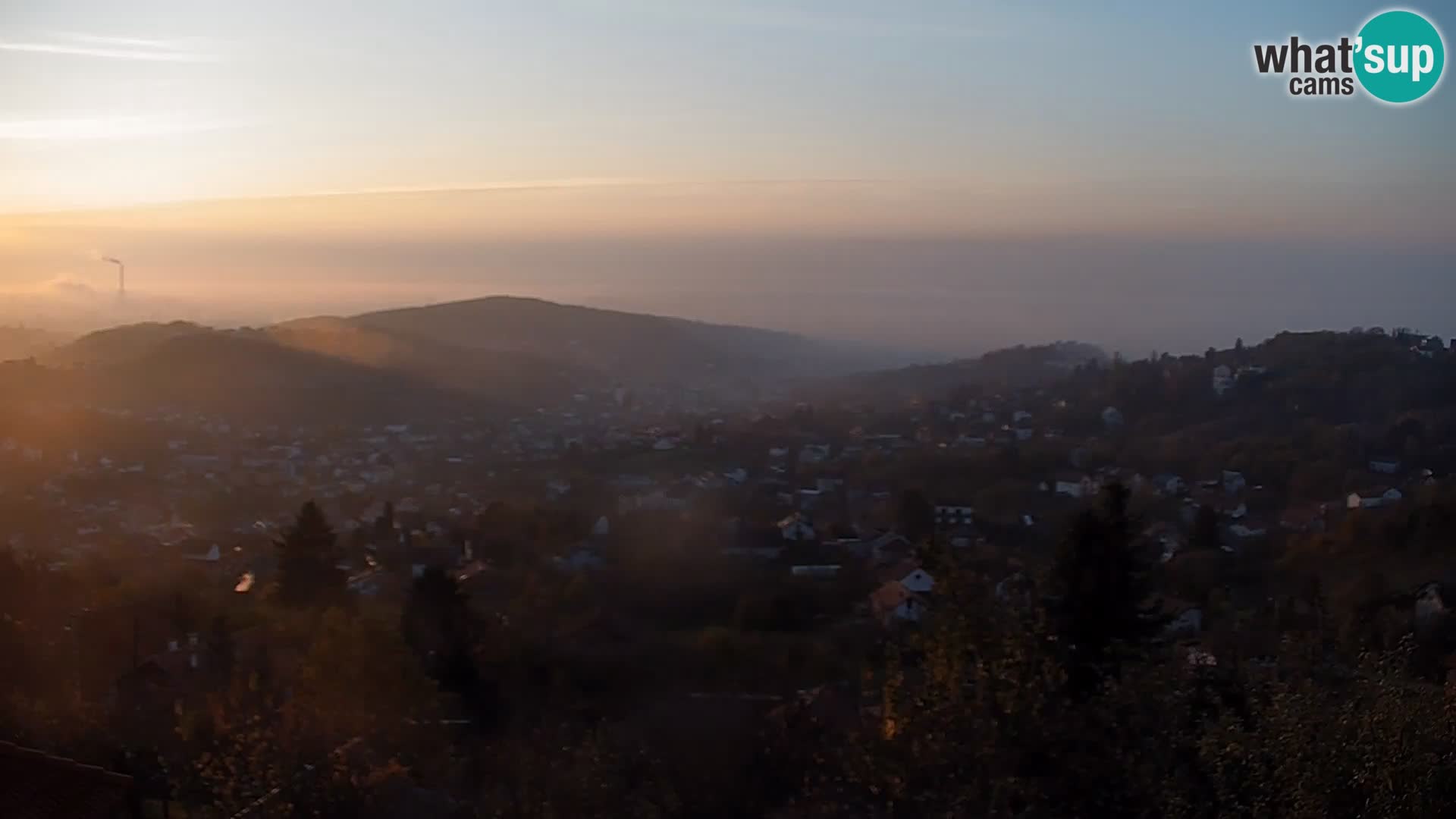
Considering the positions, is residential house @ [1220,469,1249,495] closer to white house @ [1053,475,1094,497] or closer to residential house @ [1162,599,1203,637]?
white house @ [1053,475,1094,497]

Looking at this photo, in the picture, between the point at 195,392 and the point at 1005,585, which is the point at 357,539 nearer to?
the point at 1005,585

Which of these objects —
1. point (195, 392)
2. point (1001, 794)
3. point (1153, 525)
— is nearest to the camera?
point (1001, 794)

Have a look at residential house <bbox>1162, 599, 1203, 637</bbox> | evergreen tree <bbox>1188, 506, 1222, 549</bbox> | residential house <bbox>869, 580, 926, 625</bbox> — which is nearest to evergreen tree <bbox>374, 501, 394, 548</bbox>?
residential house <bbox>869, 580, 926, 625</bbox>

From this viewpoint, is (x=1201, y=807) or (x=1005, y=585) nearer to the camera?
(x=1201, y=807)

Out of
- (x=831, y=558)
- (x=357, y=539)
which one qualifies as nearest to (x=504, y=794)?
(x=831, y=558)

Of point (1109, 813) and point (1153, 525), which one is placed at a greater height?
point (1109, 813)
